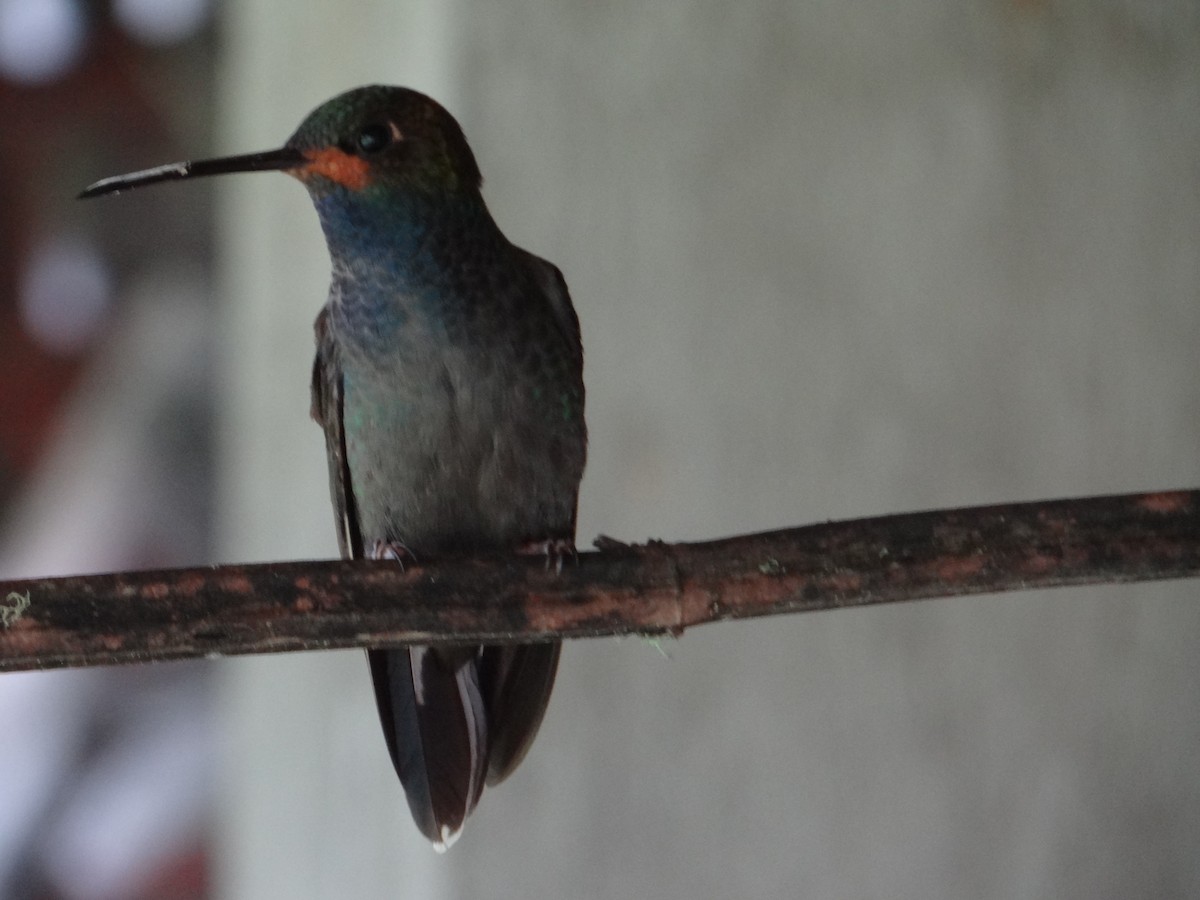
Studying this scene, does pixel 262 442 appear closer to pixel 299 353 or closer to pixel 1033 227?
pixel 299 353

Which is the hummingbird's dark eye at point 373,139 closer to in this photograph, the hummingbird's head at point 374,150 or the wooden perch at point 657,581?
the hummingbird's head at point 374,150

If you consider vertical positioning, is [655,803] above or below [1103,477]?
below

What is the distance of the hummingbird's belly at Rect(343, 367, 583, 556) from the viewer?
4.03 ft

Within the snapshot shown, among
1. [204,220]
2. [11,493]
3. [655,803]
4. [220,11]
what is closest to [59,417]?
[11,493]

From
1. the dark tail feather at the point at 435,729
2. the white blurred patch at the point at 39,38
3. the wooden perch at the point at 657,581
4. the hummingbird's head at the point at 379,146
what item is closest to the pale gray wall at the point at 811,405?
the dark tail feather at the point at 435,729

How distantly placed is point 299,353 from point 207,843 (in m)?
1.60

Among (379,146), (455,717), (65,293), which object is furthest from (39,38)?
(455,717)

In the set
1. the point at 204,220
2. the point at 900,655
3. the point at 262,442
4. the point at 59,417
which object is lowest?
the point at 900,655

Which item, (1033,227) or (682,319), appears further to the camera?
(1033,227)

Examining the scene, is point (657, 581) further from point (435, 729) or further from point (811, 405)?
point (811, 405)

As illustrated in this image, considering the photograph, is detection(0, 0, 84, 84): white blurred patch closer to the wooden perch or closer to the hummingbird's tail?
the hummingbird's tail

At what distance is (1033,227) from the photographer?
238 centimetres

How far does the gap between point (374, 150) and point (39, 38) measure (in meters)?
2.40

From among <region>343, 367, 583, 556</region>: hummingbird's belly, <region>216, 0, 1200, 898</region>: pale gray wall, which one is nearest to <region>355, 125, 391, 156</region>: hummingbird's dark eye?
<region>343, 367, 583, 556</region>: hummingbird's belly
